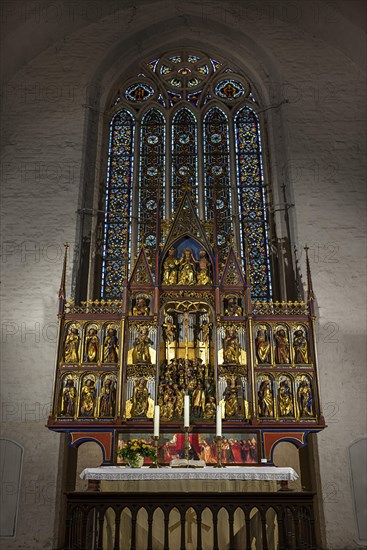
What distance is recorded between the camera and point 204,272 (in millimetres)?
9562

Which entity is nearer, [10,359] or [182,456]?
[182,456]

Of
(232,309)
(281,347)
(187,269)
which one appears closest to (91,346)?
(187,269)

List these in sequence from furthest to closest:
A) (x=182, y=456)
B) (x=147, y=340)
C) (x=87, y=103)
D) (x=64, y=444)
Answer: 1. (x=87, y=103)
2. (x=64, y=444)
3. (x=147, y=340)
4. (x=182, y=456)

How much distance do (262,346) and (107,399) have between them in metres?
2.56

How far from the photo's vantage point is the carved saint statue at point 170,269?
9.51m

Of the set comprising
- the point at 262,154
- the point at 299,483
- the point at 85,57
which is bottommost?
the point at 299,483

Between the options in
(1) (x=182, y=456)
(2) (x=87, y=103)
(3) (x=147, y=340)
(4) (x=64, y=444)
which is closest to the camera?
(1) (x=182, y=456)

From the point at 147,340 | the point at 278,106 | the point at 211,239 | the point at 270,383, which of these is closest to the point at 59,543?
the point at 147,340

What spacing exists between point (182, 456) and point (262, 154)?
7.33 m

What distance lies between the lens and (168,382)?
29.0ft

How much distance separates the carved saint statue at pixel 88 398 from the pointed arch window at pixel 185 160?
2.77m

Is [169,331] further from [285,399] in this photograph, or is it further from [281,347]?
[285,399]

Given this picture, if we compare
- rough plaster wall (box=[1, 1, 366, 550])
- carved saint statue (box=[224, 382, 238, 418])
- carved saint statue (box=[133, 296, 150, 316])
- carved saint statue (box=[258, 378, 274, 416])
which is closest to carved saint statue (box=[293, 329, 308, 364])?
carved saint statue (box=[258, 378, 274, 416])

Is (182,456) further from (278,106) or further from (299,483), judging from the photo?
(278,106)
